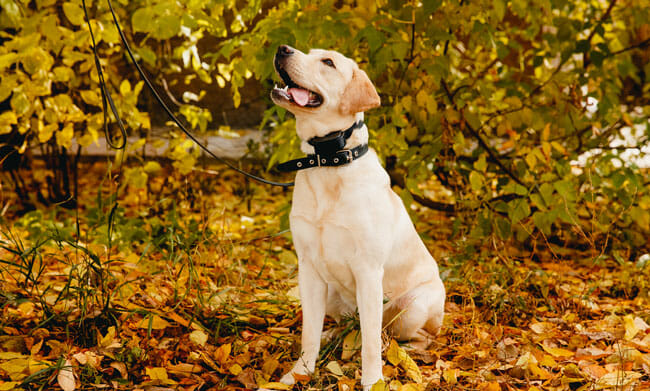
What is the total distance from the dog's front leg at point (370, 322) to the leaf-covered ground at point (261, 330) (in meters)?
0.10

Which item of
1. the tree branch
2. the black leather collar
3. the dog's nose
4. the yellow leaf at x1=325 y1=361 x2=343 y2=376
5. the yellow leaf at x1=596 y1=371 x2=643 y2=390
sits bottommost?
the yellow leaf at x1=325 y1=361 x2=343 y2=376

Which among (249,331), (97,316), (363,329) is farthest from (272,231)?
(363,329)

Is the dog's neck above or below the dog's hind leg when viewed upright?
above

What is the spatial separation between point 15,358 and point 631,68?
4493 mm

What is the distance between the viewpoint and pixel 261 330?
325cm

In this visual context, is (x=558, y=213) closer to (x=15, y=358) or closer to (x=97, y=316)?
(x=97, y=316)

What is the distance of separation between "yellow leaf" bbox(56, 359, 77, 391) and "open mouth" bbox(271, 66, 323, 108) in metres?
1.32

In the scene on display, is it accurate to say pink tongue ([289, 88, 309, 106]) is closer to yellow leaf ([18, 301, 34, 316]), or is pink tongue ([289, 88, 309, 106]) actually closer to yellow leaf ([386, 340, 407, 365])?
yellow leaf ([386, 340, 407, 365])

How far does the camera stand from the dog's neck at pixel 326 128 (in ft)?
8.28

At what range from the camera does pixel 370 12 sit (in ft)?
11.3

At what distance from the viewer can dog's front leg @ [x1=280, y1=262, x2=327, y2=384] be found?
2.71 meters

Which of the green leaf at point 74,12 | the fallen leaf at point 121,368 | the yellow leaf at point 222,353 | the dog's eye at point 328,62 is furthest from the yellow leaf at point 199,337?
the green leaf at point 74,12

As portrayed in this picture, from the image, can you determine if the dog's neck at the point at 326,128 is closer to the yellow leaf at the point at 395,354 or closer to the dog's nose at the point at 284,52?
the dog's nose at the point at 284,52

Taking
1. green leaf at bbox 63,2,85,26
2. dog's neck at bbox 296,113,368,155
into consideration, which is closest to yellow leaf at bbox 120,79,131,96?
green leaf at bbox 63,2,85,26
